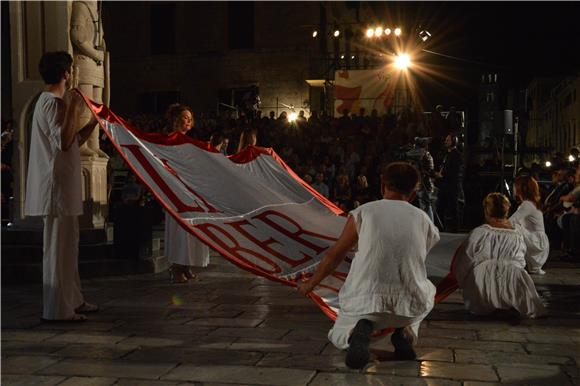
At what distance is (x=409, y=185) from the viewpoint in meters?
4.94

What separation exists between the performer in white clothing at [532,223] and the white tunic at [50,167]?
6366 mm

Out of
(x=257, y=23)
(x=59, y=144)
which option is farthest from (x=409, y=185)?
(x=257, y=23)

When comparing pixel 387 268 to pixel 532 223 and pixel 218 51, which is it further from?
pixel 218 51

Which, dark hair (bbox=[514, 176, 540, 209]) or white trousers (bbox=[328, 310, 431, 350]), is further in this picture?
dark hair (bbox=[514, 176, 540, 209])

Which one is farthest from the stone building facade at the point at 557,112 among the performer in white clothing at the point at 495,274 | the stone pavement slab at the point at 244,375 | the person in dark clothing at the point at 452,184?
the stone pavement slab at the point at 244,375

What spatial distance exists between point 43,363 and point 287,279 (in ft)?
6.73

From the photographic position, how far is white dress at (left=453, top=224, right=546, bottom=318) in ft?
21.5

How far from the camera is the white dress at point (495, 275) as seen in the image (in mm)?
6562

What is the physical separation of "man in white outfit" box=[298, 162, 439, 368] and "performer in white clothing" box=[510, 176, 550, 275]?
562 centimetres

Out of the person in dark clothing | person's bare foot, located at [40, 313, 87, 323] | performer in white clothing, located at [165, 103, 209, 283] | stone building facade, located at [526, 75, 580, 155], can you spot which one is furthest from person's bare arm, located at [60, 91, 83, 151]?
stone building facade, located at [526, 75, 580, 155]

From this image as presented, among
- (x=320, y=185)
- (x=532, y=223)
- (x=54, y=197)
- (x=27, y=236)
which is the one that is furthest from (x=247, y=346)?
(x=320, y=185)

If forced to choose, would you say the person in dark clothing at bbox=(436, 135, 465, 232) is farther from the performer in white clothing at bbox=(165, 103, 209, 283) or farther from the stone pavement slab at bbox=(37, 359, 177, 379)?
the stone pavement slab at bbox=(37, 359, 177, 379)

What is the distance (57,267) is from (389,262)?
2960mm

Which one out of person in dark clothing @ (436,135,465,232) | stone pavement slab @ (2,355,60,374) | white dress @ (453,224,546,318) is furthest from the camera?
person in dark clothing @ (436,135,465,232)
